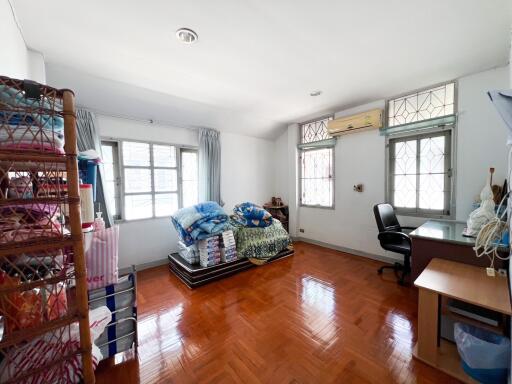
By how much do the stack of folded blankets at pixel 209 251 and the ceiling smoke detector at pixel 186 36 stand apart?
2281mm

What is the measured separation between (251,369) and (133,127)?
3.47 meters

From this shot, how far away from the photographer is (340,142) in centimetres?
378

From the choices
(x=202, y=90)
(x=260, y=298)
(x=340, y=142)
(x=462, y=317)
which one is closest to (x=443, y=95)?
(x=340, y=142)

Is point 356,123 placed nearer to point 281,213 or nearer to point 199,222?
point 281,213

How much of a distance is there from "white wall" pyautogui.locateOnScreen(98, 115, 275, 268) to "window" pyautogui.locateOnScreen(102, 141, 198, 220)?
0.15 metres

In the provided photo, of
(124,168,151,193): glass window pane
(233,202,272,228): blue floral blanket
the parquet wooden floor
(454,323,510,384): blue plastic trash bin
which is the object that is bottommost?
the parquet wooden floor

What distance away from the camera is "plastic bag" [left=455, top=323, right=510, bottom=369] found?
1.23 m

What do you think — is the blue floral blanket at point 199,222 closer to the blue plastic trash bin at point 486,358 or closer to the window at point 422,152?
the blue plastic trash bin at point 486,358

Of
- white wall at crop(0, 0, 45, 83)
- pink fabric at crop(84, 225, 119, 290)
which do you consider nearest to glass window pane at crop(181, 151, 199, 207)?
white wall at crop(0, 0, 45, 83)

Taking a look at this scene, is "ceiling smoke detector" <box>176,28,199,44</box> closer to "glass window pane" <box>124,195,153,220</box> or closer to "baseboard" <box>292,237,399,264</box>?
"glass window pane" <box>124,195,153,220</box>

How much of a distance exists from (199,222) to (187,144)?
163 centimetres

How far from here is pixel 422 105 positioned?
116 inches

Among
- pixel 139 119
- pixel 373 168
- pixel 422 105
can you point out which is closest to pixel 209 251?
pixel 139 119

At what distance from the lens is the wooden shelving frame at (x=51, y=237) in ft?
2.24
